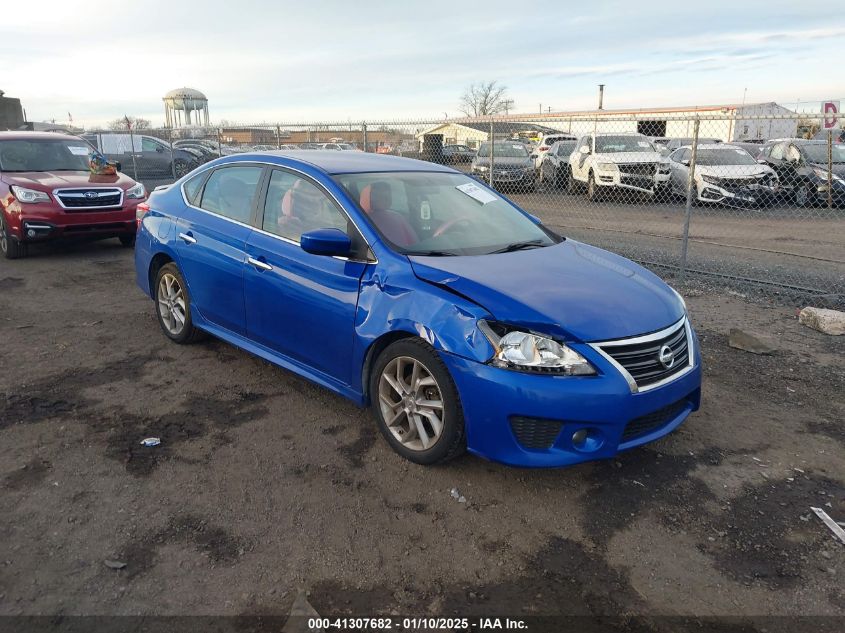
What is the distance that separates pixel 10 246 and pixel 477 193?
7.18 metres

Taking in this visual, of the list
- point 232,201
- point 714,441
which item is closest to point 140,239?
point 232,201

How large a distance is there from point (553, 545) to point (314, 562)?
1053 mm

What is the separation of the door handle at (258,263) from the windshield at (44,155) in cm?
679

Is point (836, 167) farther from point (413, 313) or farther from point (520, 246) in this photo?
point (413, 313)

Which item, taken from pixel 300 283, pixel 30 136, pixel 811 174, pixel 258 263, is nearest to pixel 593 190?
pixel 811 174

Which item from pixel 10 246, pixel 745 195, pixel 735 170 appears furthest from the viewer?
pixel 735 170

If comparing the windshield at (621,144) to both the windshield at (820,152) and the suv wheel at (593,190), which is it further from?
the windshield at (820,152)

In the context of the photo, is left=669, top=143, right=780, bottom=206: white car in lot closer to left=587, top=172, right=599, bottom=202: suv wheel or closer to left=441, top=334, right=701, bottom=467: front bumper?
left=587, top=172, right=599, bottom=202: suv wheel

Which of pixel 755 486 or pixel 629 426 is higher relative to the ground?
pixel 629 426

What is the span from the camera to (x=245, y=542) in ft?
9.54

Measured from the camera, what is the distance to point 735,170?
13812 millimetres

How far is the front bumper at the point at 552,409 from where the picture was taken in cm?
303

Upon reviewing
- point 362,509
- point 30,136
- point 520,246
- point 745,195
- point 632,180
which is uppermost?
point 30,136

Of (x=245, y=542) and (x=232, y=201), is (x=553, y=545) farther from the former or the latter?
(x=232, y=201)
